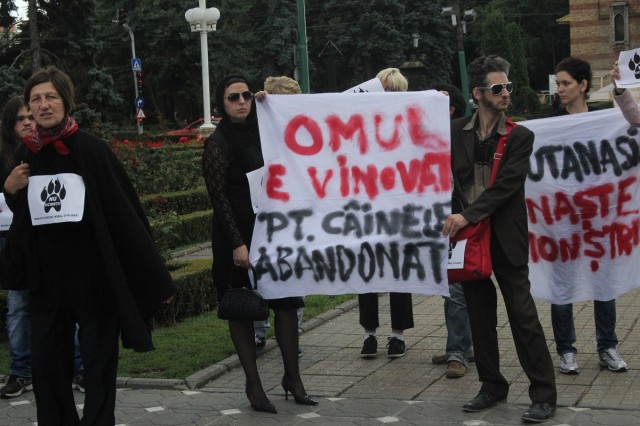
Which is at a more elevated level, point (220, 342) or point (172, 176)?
point (172, 176)

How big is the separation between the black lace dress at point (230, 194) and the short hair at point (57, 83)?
3.90 feet

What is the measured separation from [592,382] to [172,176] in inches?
491

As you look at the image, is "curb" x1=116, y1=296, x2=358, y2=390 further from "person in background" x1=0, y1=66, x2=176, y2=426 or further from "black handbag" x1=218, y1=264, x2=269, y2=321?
"person in background" x1=0, y1=66, x2=176, y2=426

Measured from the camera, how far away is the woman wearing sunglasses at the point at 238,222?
657 centimetres

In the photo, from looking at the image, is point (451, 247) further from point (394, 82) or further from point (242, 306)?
point (394, 82)

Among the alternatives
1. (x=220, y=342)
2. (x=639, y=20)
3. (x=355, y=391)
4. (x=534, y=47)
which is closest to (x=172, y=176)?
(x=220, y=342)

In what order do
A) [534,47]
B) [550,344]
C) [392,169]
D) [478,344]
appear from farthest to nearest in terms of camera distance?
[534,47] < [550,344] < [392,169] < [478,344]

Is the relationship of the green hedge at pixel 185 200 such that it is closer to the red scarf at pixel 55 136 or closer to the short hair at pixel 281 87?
the short hair at pixel 281 87

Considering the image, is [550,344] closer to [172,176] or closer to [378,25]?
[172,176]

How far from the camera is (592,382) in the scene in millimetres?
6875

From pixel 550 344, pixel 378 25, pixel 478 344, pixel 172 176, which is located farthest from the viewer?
pixel 378 25

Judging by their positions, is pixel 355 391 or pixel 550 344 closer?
pixel 355 391

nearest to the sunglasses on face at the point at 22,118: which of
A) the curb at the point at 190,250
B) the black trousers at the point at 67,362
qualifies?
the black trousers at the point at 67,362

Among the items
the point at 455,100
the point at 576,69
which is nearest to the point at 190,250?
the point at 455,100
